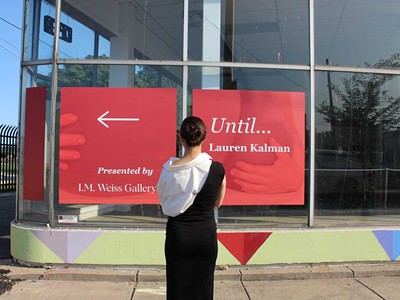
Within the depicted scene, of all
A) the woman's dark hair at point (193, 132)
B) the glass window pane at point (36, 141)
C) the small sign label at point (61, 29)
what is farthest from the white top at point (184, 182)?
the small sign label at point (61, 29)

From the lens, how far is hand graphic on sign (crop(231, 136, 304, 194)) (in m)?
5.73

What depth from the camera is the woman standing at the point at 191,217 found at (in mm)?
2941

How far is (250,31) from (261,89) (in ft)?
3.15

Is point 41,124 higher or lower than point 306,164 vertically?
higher

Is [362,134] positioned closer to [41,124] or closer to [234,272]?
[234,272]

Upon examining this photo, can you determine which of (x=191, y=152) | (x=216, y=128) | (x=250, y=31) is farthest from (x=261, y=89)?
(x=191, y=152)

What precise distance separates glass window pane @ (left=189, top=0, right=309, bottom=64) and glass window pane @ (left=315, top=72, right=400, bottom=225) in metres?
0.66

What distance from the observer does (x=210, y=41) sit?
596 centimetres

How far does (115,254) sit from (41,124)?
6.83ft

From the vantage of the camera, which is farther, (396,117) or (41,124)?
(396,117)

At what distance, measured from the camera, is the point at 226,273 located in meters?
5.43

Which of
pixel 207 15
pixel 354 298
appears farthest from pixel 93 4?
pixel 354 298

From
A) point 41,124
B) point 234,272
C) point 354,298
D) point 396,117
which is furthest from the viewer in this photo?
point 396,117

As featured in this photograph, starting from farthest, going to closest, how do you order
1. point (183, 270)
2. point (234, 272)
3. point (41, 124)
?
point (41, 124) → point (234, 272) → point (183, 270)
